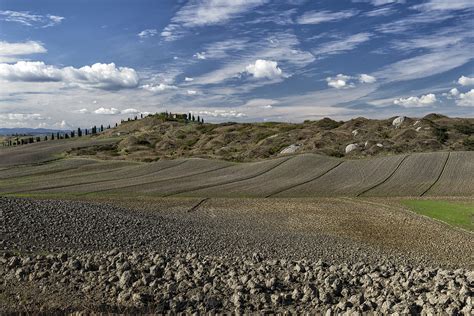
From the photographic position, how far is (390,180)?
6394 cm

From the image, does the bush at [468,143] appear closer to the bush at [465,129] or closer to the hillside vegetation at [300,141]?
the hillside vegetation at [300,141]

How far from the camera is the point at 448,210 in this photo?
40875mm

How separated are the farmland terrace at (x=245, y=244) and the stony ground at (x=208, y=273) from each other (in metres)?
0.07

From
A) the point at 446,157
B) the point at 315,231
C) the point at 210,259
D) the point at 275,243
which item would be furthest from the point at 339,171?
the point at 210,259

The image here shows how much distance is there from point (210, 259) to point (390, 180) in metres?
50.3

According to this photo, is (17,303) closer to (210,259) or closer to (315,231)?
(210,259)

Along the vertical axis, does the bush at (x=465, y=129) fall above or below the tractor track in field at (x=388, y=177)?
above

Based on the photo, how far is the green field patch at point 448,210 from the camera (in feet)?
117

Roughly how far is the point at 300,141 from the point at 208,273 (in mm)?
108166

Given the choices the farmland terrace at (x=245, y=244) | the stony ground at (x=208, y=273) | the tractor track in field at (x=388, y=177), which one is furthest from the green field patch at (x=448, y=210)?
the tractor track in field at (x=388, y=177)

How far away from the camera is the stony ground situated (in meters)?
15.1

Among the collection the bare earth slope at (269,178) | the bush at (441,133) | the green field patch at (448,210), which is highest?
the bush at (441,133)

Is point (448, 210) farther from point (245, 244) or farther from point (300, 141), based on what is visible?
point (300, 141)

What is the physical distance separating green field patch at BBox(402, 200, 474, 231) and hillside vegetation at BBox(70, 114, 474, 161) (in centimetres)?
4441
